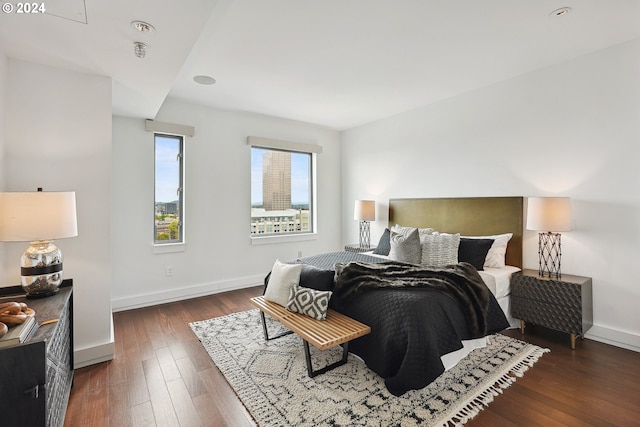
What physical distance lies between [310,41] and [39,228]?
2323 millimetres

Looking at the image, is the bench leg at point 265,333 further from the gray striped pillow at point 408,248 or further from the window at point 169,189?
the window at point 169,189

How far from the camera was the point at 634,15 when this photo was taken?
7.30ft

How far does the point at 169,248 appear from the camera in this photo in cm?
391

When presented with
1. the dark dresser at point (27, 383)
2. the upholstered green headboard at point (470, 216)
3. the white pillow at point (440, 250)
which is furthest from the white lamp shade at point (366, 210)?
the dark dresser at point (27, 383)

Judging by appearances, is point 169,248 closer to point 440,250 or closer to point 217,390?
point 217,390

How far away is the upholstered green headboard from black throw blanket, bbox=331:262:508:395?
3.60ft

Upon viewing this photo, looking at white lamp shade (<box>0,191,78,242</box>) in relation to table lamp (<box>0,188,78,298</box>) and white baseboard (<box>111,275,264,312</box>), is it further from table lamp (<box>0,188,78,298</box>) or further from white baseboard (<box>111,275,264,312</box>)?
white baseboard (<box>111,275,264,312</box>)

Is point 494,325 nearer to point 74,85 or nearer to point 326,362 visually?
point 326,362

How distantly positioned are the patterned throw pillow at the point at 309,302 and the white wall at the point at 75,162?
154 centimetres

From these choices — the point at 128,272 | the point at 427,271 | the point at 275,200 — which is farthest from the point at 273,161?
the point at 427,271

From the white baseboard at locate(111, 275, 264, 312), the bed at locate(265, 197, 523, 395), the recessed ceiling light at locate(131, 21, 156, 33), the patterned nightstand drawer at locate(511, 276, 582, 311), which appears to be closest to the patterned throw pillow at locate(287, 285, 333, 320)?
the bed at locate(265, 197, 523, 395)

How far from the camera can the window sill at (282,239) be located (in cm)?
463

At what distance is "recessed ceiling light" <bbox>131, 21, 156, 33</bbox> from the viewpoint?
5.74 ft

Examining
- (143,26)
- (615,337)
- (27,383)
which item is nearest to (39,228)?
(27,383)
